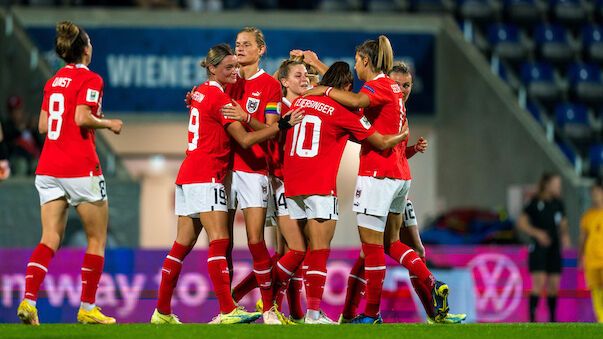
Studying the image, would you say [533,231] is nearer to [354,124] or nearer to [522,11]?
[354,124]

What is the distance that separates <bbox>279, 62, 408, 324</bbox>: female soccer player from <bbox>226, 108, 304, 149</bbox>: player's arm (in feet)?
0.52

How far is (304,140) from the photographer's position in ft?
21.3

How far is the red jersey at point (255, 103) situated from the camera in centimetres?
661

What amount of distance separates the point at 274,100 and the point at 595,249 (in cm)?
562

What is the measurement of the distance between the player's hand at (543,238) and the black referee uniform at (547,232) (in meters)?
0.04

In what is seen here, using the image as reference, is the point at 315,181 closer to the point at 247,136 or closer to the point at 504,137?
the point at 247,136

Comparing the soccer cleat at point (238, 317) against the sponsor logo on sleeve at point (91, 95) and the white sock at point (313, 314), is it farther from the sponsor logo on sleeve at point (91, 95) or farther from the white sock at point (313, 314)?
the sponsor logo on sleeve at point (91, 95)

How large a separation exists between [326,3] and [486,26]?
323cm

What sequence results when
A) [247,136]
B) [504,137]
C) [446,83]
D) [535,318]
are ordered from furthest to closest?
[446,83] < [504,137] < [535,318] < [247,136]

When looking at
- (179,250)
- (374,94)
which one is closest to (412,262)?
(374,94)

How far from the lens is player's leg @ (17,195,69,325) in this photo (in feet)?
19.8

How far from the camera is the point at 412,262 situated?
6.71 metres

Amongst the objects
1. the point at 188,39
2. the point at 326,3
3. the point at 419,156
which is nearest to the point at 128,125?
the point at 188,39

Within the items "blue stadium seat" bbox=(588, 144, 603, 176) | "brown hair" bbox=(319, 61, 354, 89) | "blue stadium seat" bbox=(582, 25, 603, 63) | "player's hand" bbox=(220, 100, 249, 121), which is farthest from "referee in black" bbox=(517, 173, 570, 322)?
"blue stadium seat" bbox=(582, 25, 603, 63)
